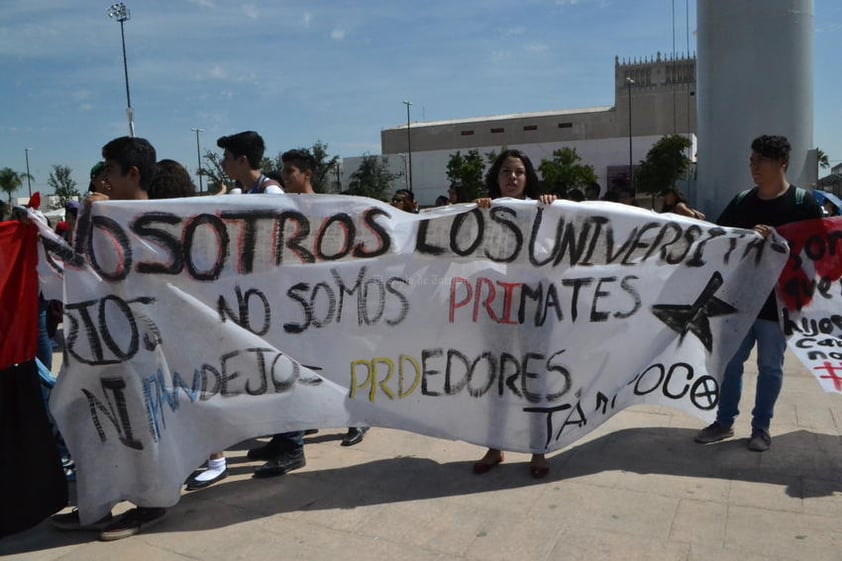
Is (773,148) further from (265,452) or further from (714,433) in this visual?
(265,452)

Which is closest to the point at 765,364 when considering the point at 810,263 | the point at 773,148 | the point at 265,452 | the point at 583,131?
the point at 810,263

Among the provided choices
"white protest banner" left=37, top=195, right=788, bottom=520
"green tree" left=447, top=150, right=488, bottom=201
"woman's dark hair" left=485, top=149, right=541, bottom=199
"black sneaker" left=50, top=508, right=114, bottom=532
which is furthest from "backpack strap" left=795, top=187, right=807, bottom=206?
"green tree" left=447, top=150, right=488, bottom=201

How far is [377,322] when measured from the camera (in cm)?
376

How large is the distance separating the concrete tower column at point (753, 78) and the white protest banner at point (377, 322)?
8784mm

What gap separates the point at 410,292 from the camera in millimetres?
3783

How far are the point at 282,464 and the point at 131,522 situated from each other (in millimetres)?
907

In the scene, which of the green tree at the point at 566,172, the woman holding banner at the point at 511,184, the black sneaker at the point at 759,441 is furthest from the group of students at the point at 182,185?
the green tree at the point at 566,172

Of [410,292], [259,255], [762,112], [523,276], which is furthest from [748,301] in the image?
[762,112]

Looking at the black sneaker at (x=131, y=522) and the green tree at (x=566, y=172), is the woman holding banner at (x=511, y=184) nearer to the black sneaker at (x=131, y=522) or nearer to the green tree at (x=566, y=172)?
the black sneaker at (x=131, y=522)

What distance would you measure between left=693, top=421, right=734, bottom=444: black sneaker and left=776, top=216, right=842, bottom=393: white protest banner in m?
0.66

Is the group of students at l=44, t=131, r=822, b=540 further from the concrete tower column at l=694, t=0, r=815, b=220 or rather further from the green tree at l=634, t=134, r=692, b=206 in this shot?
the green tree at l=634, t=134, r=692, b=206

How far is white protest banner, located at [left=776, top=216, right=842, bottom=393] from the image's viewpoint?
3.98m

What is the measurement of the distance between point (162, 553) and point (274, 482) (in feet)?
2.81

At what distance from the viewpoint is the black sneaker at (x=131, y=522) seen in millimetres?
3342
